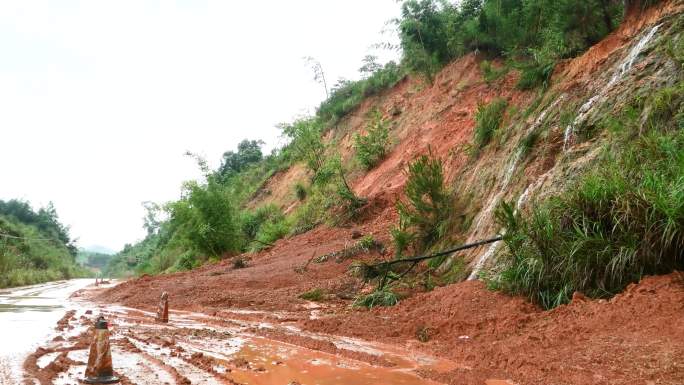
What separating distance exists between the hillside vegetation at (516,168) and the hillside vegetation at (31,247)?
28.6ft

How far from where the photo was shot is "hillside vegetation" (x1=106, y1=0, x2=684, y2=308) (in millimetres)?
6406

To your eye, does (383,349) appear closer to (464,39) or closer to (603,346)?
(603,346)

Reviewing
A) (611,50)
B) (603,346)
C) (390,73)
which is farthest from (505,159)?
(390,73)

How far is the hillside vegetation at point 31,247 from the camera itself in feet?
95.2

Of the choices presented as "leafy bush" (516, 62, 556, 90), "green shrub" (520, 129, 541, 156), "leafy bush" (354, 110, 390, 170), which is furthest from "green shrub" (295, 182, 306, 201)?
"green shrub" (520, 129, 541, 156)

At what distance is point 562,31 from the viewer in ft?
48.3

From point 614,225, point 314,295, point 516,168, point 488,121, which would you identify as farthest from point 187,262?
point 614,225

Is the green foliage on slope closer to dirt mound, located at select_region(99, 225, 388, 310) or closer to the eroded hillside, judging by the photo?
the eroded hillside

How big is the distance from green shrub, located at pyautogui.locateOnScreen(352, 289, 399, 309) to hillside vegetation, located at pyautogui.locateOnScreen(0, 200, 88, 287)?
884 inches

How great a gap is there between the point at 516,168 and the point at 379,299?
393 centimetres

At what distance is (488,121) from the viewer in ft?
45.9

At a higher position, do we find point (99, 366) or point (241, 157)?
point (241, 157)

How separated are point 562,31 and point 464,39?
8167mm

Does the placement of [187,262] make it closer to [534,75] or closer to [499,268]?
[534,75]
